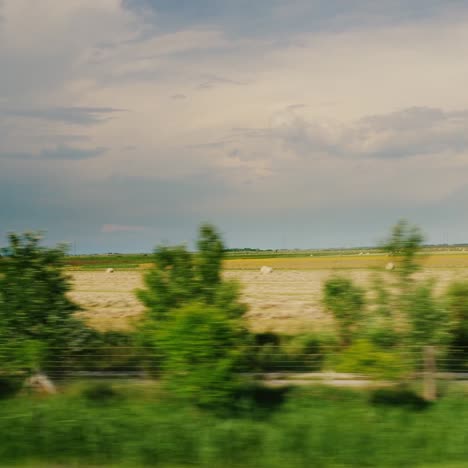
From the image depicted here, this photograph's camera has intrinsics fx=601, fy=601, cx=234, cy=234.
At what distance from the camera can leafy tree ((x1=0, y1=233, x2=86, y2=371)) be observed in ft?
33.3

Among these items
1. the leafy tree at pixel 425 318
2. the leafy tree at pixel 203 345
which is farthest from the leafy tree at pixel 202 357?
the leafy tree at pixel 425 318

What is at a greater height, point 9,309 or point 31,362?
point 9,309

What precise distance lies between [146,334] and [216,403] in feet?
9.06

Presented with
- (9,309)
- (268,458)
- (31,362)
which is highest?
(9,309)

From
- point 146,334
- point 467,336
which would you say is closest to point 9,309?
point 146,334

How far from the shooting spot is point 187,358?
8062 millimetres

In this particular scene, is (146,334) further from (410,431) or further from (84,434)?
(410,431)

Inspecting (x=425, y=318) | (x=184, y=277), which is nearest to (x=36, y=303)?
(x=184, y=277)

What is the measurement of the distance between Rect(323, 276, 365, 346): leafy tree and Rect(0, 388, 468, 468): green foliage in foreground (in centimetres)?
402

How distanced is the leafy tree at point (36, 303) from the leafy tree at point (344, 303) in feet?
18.1

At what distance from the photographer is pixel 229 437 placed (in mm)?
7406

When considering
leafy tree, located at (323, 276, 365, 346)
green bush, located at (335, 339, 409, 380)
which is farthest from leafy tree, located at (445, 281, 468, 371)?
green bush, located at (335, 339, 409, 380)

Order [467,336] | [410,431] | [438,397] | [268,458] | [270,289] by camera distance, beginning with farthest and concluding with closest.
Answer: [270,289] → [467,336] → [438,397] → [410,431] → [268,458]

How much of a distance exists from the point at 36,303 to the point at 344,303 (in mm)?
6632
